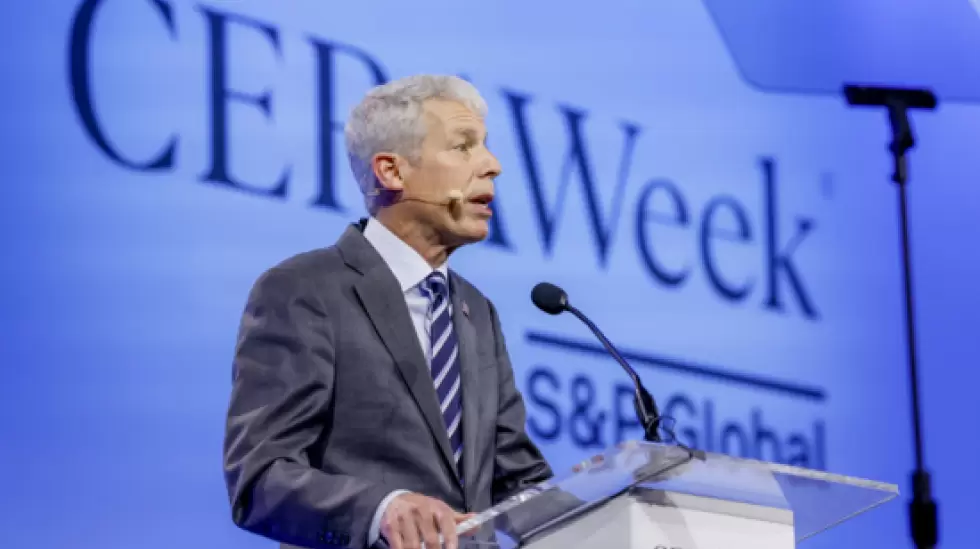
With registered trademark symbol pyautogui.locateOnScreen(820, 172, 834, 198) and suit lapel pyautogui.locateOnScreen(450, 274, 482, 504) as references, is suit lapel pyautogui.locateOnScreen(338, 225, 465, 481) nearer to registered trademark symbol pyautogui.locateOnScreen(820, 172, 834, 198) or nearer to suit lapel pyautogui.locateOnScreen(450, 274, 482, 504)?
suit lapel pyautogui.locateOnScreen(450, 274, 482, 504)

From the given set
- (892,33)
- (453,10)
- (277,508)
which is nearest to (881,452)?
(892,33)

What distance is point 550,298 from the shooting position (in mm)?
2139

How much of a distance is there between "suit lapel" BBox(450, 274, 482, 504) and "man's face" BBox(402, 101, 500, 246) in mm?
118

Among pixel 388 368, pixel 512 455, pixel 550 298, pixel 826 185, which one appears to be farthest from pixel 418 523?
pixel 826 185

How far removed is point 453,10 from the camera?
3.25 metres

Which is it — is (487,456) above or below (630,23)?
below

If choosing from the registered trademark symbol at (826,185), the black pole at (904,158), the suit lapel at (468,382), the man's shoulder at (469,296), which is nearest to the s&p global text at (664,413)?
the black pole at (904,158)

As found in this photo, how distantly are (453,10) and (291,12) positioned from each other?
1.46 feet

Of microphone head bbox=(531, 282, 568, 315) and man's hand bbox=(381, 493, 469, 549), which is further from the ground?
microphone head bbox=(531, 282, 568, 315)

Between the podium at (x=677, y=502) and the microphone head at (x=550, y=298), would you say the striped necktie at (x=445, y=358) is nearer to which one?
the microphone head at (x=550, y=298)

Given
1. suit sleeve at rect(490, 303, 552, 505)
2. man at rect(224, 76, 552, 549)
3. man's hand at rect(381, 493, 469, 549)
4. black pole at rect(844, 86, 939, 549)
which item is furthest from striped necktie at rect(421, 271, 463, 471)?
black pole at rect(844, 86, 939, 549)

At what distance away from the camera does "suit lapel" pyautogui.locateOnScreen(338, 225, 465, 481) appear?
2.11 meters

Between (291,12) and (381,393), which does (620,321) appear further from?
(381,393)

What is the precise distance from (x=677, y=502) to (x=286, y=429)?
0.58 metres
